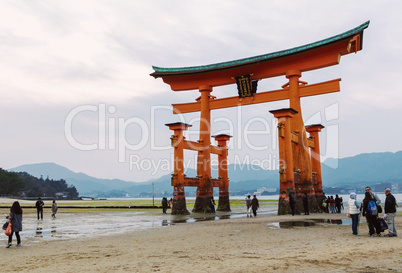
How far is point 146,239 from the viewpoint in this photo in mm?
11734

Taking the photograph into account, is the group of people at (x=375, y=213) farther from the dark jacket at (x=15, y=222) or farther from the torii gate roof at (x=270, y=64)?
the torii gate roof at (x=270, y=64)

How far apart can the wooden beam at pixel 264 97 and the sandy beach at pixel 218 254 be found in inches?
526

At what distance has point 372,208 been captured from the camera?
1059 centimetres

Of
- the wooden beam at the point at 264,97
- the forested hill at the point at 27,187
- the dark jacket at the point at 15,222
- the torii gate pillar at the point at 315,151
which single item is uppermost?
the wooden beam at the point at 264,97

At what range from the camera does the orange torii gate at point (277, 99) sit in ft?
72.2

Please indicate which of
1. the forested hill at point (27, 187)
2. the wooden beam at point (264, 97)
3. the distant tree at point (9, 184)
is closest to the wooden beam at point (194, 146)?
the wooden beam at point (264, 97)

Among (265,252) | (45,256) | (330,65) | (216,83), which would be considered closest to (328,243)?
(265,252)

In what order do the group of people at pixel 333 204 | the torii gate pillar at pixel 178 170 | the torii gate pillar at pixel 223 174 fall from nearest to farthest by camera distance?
1. the group of people at pixel 333 204
2. the torii gate pillar at pixel 178 170
3. the torii gate pillar at pixel 223 174

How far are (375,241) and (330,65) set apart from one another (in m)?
16.6

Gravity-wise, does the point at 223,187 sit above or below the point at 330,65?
below

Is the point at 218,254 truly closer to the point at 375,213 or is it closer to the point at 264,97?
the point at 375,213

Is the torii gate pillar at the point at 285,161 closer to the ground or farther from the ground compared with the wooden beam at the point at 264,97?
closer to the ground

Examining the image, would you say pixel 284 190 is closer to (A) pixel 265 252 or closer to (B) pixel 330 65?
(B) pixel 330 65

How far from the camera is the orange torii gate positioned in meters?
22.0
